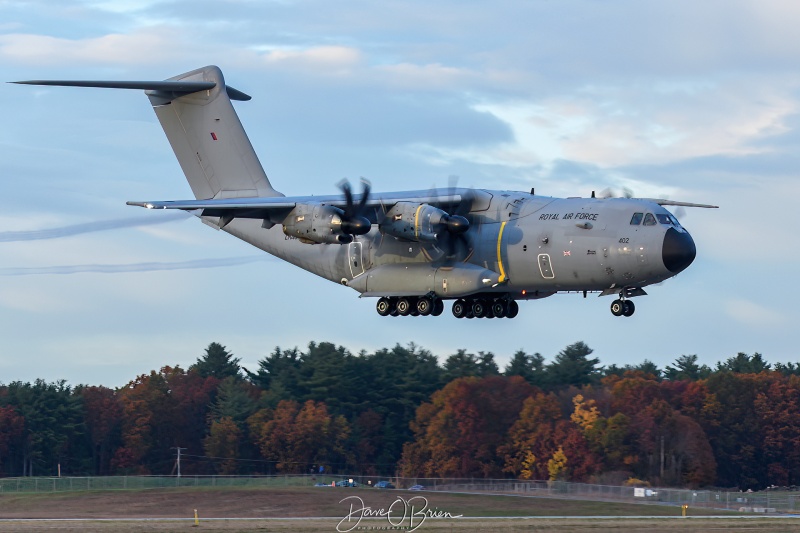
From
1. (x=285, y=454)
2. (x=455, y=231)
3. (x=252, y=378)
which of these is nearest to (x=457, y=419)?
(x=285, y=454)

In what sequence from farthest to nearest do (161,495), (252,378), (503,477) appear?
(252,378), (503,477), (161,495)

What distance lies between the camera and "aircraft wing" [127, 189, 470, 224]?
35156mm

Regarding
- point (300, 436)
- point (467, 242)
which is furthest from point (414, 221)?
point (300, 436)

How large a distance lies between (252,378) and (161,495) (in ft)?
111

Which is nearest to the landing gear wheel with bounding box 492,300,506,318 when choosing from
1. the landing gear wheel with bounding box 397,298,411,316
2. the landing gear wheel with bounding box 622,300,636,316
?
the landing gear wheel with bounding box 397,298,411,316

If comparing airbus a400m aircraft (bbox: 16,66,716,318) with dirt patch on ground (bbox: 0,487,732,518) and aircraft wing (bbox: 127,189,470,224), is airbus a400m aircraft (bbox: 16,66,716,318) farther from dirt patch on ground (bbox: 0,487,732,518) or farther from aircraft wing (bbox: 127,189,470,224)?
dirt patch on ground (bbox: 0,487,732,518)

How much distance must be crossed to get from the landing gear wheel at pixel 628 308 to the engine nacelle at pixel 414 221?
17.2 ft

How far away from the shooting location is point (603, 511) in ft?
142

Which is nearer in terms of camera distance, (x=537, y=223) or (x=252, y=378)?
(x=537, y=223)

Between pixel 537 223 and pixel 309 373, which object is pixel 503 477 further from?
pixel 537 223

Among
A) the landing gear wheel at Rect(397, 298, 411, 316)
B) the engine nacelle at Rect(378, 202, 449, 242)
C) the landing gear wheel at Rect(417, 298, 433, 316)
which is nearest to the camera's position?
the engine nacelle at Rect(378, 202, 449, 242)

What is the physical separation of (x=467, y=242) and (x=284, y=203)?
509cm

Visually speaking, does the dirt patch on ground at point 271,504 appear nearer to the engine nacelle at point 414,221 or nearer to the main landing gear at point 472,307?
the main landing gear at point 472,307

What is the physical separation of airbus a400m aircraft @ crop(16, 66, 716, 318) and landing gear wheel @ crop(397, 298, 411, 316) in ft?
0.13
